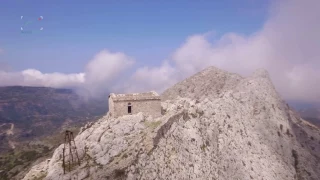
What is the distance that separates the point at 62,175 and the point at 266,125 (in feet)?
245

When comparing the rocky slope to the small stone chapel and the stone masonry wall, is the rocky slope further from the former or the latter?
the small stone chapel

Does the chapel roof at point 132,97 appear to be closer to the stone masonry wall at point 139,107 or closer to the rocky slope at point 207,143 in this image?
the stone masonry wall at point 139,107

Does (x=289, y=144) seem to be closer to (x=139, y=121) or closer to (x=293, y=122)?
(x=293, y=122)

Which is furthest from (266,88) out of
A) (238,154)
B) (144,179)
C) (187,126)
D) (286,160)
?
(144,179)

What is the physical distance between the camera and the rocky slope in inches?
2864

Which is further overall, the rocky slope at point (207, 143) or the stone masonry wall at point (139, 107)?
the stone masonry wall at point (139, 107)

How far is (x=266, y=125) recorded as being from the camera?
109 metres

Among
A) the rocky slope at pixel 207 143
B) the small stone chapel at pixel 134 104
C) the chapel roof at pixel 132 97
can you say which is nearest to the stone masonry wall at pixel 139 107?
the small stone chapel at pixel 134 104

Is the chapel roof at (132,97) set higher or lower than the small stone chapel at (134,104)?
higher

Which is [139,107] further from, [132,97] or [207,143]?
[207,143]

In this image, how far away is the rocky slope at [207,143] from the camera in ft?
239

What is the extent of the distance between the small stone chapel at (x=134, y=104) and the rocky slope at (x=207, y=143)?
108 inches

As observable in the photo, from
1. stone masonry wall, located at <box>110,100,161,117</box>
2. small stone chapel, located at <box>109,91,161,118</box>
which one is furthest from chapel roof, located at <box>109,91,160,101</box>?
stone masonry wall, located at <box>110,100,161,117</box>

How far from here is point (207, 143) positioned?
8794cm
